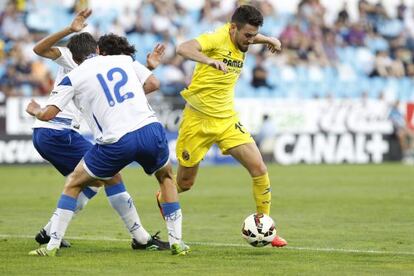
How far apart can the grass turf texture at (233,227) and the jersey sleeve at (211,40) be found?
2.11 m

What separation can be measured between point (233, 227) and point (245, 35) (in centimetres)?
302

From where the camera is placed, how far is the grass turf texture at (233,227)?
9278 millimetres

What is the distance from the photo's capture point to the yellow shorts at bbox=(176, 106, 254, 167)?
1153 cm

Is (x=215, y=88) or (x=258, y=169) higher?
(x=215, y=88)

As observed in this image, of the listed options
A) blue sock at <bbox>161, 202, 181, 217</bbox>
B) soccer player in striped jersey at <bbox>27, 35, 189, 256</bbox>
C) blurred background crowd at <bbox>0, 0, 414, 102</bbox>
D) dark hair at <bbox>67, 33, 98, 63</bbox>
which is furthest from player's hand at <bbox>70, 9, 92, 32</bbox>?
blurred background crowd at <bbox>0, 0, 414, 102</bbox>

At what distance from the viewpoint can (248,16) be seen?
1092 centimetres

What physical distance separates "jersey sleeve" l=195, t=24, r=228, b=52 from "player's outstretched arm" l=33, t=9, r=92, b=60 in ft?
4.10

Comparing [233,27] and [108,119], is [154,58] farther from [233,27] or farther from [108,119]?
[233,27]

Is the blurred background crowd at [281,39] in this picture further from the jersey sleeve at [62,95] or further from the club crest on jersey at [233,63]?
the jersey sleeve at [62,95]

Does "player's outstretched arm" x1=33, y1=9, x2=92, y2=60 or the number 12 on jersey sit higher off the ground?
"player's outstretched arm" x1=33, y1=9, x2=92, y2=60

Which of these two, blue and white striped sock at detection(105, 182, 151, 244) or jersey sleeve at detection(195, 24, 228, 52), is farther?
jersey sleeve at detection(195, 24, 228, 52)

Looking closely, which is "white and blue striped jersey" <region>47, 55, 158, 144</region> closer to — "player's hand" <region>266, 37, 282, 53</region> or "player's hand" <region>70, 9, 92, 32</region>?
"player's hand" <region>70, 9, 92, 32</region>

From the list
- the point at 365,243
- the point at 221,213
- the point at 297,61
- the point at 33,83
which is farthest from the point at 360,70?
the point at 365,243

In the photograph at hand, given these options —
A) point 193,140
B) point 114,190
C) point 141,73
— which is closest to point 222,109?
point 193,140
